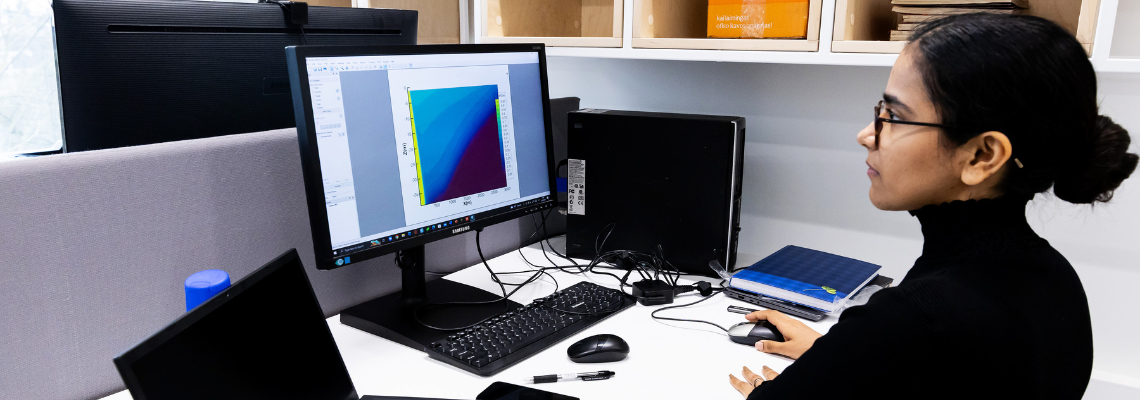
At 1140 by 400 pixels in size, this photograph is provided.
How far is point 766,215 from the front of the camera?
1.88 meters

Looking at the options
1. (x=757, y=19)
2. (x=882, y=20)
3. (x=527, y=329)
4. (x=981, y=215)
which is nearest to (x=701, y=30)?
(x=757, y=19)

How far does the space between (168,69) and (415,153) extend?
383 mm

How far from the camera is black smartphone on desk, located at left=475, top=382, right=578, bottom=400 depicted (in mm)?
928

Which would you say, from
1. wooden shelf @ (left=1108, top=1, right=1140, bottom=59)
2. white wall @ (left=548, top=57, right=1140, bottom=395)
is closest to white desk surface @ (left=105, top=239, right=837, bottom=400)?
white wall @ (left=548, top=57, right=1140, bottom=395)

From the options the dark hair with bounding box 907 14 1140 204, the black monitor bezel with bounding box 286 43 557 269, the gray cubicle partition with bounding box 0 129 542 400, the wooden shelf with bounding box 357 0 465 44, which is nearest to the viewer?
the dark hair with bounding box 907 14 1140 204

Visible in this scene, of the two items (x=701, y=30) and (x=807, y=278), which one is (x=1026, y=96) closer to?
(x=807, y=278)

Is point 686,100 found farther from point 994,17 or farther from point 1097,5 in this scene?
point 994,17

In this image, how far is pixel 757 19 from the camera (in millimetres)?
1484

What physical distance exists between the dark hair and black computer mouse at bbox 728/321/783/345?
453mm

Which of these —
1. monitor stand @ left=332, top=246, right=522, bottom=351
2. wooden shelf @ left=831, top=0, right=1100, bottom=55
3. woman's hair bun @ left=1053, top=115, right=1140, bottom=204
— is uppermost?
wooden shelf @ left=831, top=0, right=1100, bottom=55

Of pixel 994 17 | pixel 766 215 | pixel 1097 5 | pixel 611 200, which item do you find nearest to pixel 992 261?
pixel 994 17

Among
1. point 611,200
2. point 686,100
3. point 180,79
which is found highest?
point 180,79

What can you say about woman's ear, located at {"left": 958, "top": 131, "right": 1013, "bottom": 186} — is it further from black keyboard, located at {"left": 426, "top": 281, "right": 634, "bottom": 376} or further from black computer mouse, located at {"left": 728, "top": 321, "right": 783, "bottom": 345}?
black keyboard, located at {"left": 426, "top": 281, "right": 634, "bottom": 376}

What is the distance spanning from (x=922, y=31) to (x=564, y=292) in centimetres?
72
